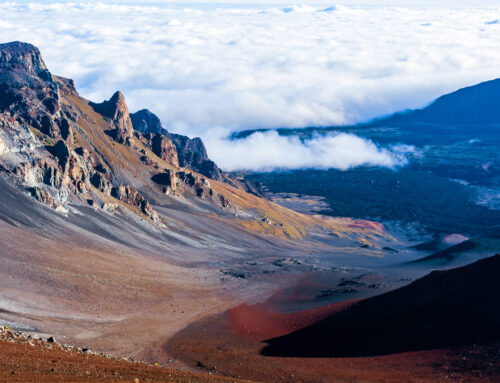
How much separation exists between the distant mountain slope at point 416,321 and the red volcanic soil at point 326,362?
1.13 meters

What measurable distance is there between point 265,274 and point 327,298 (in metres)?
26.9

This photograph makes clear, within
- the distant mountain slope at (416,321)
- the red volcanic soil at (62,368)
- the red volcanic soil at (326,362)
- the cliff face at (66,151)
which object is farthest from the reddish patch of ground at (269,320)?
the cliff face at (66,151)

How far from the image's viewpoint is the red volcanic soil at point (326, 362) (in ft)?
157

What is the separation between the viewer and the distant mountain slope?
56.9 metres

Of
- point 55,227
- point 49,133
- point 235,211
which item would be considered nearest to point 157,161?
point 235,211

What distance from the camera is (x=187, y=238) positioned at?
142 meters

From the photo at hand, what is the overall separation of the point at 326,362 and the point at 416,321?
14.9 metres

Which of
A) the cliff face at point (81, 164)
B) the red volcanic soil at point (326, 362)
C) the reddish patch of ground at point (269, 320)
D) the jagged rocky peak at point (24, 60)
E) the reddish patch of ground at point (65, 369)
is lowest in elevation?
the reddish patch of ground at point (269, 320)

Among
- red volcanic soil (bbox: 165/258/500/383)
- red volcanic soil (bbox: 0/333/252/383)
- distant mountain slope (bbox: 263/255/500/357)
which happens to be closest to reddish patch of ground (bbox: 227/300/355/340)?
red volcanic soil (bbox: 165/258/500/383)

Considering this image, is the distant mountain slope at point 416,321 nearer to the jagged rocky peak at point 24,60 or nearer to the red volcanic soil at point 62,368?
the red volcanic soil at point 62,368

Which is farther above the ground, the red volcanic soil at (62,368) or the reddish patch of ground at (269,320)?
the red volcanic soil at (62,368)

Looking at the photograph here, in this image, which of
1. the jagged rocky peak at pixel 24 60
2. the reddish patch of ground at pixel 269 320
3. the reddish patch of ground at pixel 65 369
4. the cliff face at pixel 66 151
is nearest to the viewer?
the reddish patch of ground at pixel 65 369

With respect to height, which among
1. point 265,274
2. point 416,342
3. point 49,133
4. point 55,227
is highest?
point 49,133

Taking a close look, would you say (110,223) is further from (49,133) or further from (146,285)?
(49,133)
